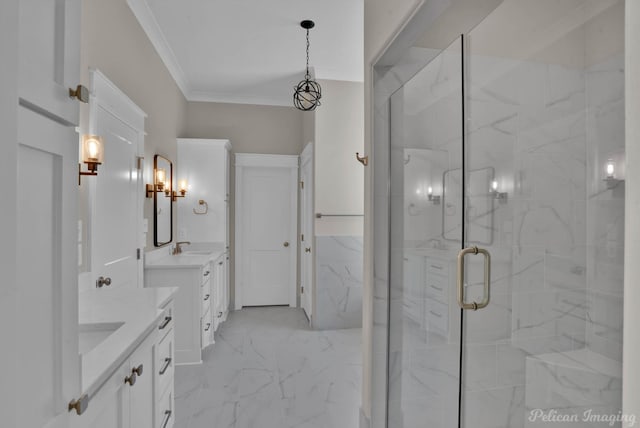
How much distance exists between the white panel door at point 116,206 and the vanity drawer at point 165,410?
32.3 inches

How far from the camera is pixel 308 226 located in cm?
425

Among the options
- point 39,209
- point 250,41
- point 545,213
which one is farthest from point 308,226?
point 39,209

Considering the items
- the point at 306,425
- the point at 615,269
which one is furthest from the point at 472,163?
the point at 306,425

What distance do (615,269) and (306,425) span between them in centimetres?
190

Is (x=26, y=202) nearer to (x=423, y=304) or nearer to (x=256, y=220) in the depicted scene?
(x=423, y=304)

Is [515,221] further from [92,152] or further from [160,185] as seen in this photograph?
[160,185]

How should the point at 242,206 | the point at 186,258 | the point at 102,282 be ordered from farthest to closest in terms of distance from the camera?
1. the point at 242,206
2. the point at 186,258
3. the point at 102,282

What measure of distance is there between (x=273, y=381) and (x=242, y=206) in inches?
99.6

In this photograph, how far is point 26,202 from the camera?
25.7 inches

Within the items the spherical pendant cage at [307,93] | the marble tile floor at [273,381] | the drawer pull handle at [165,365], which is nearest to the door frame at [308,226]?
the marble tile floor at [273,381]

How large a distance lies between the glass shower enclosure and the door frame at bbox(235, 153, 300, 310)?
2997mm

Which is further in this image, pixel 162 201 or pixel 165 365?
pixel 162 201

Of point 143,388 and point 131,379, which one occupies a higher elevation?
point 131,379

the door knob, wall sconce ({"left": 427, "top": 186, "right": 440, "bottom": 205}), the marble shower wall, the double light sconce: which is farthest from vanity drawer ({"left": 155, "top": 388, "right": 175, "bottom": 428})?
the marble shower wall
